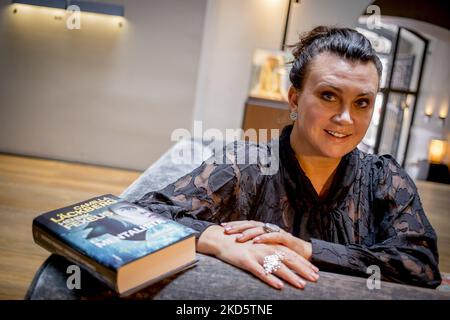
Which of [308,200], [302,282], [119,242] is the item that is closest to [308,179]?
[308,200]

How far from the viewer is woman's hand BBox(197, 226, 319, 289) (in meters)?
0.75

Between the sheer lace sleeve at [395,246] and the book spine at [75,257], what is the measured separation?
45 cm

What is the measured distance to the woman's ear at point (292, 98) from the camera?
1167 millimetres

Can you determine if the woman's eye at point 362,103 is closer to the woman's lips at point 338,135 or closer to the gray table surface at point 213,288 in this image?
the woman's lips at point 338,135

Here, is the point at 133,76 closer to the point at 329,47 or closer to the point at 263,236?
the point at 329,47

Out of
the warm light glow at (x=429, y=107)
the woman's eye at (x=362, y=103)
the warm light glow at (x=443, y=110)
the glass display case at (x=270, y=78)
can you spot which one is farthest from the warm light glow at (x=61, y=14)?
the woman's eye at (x=362, y=103)

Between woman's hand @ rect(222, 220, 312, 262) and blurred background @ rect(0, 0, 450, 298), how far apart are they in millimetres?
2758

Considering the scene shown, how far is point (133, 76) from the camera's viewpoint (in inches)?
164

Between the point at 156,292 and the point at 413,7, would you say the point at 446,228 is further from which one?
the point at 156,292

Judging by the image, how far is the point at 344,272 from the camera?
92 centimetres

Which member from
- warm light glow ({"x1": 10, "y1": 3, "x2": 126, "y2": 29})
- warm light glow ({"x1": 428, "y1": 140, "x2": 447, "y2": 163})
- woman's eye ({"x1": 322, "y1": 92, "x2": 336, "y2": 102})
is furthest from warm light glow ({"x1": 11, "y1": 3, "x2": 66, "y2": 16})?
woman's eye ({"x1": 322, "y1": 92, "x2": 336, "y2": 102})

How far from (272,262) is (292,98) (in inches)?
21.4

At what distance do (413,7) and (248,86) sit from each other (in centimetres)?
217

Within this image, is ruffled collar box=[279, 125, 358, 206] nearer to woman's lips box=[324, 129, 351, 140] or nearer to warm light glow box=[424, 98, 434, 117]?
woman's lips box=[324, 129, 351, 140]
